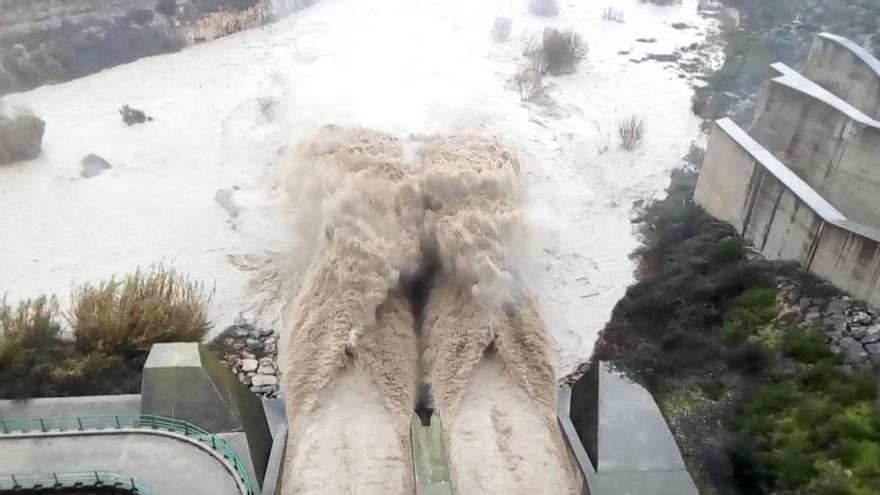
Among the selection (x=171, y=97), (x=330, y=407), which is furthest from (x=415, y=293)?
(x=171, y=97)

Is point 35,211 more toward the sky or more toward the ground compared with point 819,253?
more toward the ground

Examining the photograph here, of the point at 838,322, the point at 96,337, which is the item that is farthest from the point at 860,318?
the point at 96,337

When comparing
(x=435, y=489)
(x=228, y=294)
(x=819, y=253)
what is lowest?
(x=228, y=294)

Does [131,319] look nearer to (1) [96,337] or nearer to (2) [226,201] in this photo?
(1) [96,337]

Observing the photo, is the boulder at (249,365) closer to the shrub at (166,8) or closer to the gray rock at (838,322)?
the gray rock at (838,322)

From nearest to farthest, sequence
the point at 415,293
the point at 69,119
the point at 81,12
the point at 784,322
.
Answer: the point at 784,322
the point at 415,293
the point at 69,119
the point at 81,12

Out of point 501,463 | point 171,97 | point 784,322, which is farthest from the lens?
point 171,97

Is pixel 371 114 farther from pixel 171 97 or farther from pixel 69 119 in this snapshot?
pixel 69 119
